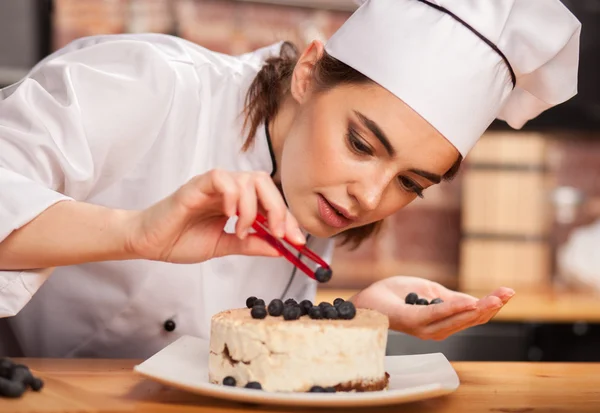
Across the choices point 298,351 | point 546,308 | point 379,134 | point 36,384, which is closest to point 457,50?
point 379,134

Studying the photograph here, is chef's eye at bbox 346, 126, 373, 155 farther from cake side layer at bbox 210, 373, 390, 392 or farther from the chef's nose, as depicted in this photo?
cake side layer at bbox 210, 373, 390, 392

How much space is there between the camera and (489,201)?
148 inches

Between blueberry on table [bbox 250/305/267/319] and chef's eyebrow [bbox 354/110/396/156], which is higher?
chef's eyebrow [bbox 354/110/396/156]

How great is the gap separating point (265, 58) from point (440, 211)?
2285 millimetres

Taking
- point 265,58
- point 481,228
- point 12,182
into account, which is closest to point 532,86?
point 265,58

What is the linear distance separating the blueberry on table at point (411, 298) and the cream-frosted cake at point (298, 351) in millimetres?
371

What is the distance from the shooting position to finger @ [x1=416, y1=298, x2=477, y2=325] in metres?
1.41

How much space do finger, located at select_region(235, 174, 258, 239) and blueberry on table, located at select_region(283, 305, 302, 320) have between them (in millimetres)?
157

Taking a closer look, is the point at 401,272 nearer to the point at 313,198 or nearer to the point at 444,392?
the point at 313,198

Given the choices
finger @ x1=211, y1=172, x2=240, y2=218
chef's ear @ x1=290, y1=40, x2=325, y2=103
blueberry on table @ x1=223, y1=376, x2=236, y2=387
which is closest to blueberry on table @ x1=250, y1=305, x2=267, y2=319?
blueberry on table @ x1=223, y1=376, x2=236, y2=387

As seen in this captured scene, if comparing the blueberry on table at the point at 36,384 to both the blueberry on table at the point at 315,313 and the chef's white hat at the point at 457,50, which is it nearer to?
the blueberry on table at the point at 315,313

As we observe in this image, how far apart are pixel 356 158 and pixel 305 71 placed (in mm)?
301

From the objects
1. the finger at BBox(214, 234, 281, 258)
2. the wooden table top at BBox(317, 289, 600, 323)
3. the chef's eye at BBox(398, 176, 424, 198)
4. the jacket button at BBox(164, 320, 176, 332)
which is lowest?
the wooden table top at BBox(317, 289, 600, 323)

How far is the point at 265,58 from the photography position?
1.89 m
